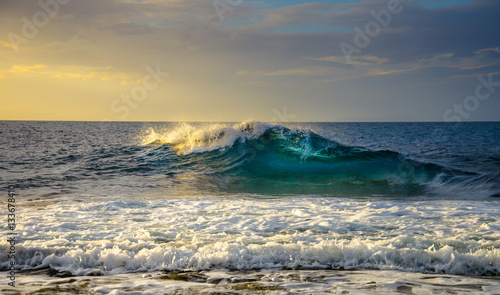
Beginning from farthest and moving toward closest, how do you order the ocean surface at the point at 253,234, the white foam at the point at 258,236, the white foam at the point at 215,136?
the white foam at the point at 215,136
the white foam at the point at 258,236
the ocean surface at the point at 253,234

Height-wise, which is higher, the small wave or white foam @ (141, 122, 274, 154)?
white foam @ (141, 122, 274, 154)

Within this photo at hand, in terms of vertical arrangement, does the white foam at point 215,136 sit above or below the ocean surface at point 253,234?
above

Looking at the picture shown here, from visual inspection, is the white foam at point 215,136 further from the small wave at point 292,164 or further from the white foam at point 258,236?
the white foam at point 258,236

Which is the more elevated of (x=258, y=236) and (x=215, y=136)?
(x=215, y=136)

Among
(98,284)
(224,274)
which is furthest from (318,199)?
(98,284)

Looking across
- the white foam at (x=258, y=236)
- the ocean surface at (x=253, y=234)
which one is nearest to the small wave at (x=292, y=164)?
the ocean surface at (x=253, y=234)

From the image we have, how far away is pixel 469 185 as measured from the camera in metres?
11.3

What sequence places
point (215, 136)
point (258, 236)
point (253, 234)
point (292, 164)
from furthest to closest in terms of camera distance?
point (215, 136) < point (292, 164) < point (253, 234) < point (258, 236)

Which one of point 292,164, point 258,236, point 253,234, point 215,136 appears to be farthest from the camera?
point 215,136

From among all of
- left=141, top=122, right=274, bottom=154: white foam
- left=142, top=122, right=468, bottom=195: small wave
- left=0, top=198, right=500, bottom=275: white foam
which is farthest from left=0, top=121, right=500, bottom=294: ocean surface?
left=141, top=122, right=274, bottom=154: white foam

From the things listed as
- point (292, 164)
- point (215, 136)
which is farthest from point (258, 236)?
point (215, 136)

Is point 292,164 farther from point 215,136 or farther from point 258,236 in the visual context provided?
point 258,236

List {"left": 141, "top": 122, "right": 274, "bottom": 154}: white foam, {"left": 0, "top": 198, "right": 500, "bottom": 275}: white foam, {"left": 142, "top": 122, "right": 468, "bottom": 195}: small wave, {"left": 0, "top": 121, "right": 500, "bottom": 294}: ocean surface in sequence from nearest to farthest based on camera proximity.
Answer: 1. {"left": 0, "top": 121, "right": 500, "bottom": 294}: ocean surface
2. {"left": 0, "top": 198, "right": 500, "bottom": 275}: white foam
3. {"left": 142, "top": 122, "right": 468, "bottom": 195}: small wave
4. {"left": 141, "top": 122, "right": 274, "bottom": 154}: white foam

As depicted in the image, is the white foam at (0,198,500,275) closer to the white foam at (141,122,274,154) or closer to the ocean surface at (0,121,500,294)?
the ocean surface at (0,121,500,294)
